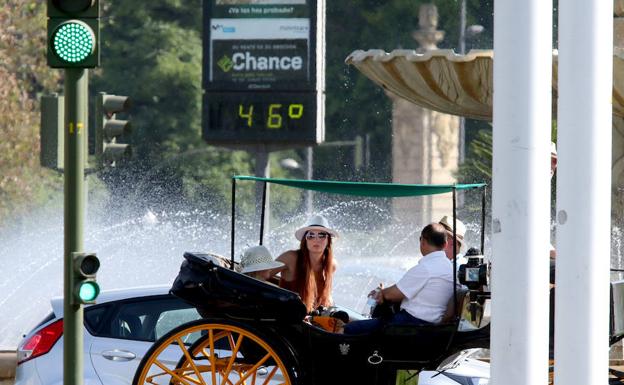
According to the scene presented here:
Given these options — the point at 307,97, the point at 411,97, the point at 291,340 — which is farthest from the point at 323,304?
the point at 307,97

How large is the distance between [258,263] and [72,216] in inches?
47.6

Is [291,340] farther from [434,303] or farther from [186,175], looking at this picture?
[186,175]

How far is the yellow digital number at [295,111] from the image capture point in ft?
60.4

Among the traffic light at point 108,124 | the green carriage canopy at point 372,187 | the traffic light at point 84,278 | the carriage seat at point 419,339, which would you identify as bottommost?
the carriage seat at point 419,339

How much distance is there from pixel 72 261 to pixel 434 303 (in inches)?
77.3

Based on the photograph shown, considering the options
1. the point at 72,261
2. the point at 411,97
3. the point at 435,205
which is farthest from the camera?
the point at 435,205

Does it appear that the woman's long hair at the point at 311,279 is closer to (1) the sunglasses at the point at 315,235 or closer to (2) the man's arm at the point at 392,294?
(1) the sunglasses at the point at 315,235

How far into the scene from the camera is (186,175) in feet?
159

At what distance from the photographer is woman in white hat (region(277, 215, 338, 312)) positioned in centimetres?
980

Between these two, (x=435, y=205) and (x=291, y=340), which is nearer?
(x=291, y=340)

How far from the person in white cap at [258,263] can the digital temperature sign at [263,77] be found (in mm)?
8928

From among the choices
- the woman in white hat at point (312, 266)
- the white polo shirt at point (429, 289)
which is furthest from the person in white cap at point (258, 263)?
the white polo shirt at point (429, 289)

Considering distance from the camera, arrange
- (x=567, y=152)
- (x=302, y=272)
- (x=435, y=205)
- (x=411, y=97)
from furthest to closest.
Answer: (x=435, y=205) < (x=411, y=97) < (x=302, y=272) < (x=567, y=152)

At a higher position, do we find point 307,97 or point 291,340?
point 307,97
